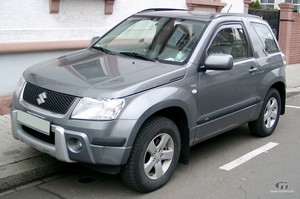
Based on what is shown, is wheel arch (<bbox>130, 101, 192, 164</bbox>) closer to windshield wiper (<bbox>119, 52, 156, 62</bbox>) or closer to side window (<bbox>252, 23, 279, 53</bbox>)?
windshield wiper (<bbox>119, 52, 156, 62</bbox>)

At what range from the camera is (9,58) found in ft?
22.2

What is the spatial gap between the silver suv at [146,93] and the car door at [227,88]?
0.04ft

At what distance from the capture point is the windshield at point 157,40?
15.4 feet

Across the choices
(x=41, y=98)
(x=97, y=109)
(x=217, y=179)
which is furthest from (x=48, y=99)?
(x=217, y=179)

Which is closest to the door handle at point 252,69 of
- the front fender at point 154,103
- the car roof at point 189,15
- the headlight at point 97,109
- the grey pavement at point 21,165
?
the car roof at point 189,15

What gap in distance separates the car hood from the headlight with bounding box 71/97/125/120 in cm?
5

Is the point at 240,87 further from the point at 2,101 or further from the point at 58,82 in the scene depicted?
the point at 2,101

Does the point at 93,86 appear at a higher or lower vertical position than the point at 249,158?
higher

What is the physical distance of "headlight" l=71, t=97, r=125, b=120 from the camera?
3783mm

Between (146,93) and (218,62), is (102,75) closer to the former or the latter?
(146,93)

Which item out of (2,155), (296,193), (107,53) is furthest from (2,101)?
(296,193)

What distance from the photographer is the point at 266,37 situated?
6051 millimetres

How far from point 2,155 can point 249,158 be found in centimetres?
288

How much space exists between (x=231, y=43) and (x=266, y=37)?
101cm
